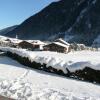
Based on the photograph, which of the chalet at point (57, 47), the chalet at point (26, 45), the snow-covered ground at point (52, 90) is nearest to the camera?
the snow-covered ground at point (52, 90)

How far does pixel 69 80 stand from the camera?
24.3 metres

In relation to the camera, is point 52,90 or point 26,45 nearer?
point 52,90

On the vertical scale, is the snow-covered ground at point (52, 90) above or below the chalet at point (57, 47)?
above

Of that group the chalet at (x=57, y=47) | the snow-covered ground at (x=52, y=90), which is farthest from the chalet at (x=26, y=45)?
the snow-covered ground at (x=52, y=90)

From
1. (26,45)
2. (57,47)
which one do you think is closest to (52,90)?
(57,47)

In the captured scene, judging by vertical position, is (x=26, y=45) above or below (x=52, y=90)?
below

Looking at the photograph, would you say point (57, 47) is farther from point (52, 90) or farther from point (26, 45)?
point (52, 90)

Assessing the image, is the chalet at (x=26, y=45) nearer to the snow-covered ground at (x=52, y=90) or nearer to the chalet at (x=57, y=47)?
the chalet at (x=57, y=47)

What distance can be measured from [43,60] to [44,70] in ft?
3.46

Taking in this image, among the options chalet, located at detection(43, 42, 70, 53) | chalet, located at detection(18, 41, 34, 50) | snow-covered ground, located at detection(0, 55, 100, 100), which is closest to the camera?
snow-covered ground, located at detection(0, 55, 100, 100)

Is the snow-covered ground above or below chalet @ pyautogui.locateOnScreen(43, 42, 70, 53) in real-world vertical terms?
above

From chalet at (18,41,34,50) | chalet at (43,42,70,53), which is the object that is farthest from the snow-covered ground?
chalet at (18,41,34,50)

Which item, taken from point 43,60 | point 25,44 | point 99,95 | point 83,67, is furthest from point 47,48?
point 99,95

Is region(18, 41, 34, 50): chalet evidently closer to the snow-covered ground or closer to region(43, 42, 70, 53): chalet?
region(43, 42, 70, 53): chalet
